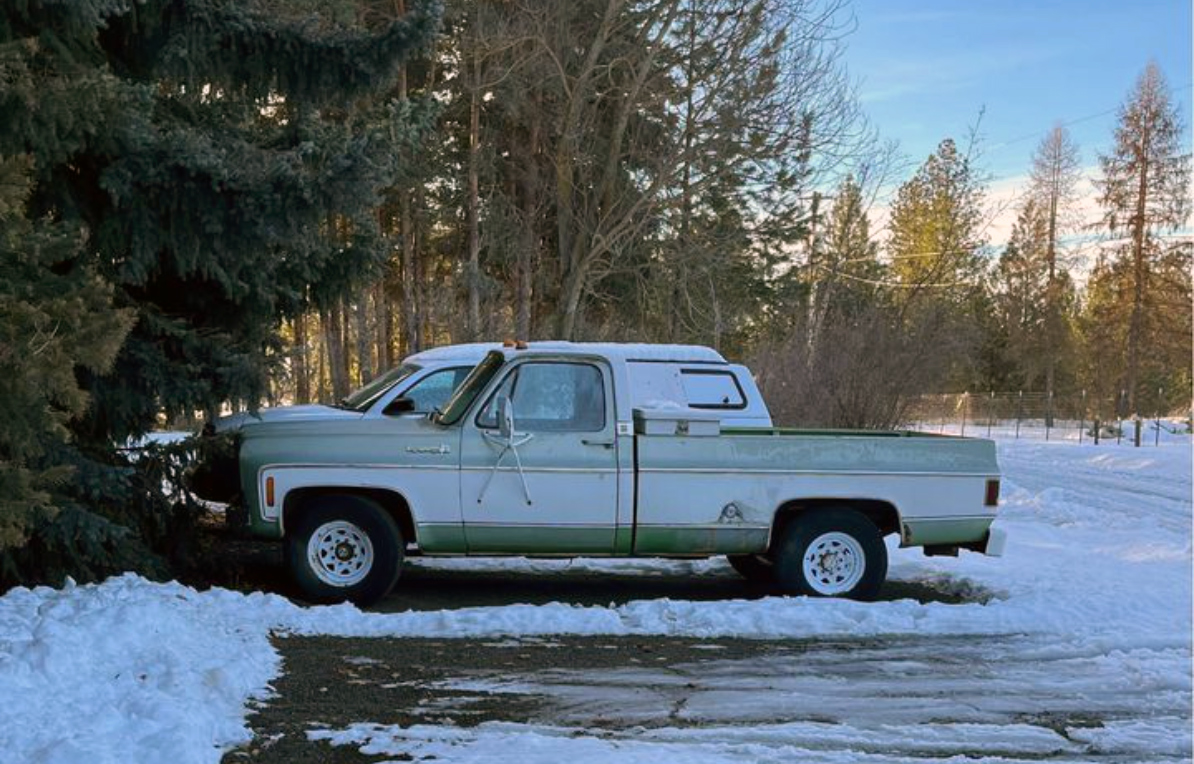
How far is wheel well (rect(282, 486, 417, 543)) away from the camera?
802cm

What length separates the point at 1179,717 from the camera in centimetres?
562

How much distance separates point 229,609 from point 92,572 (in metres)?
1.20

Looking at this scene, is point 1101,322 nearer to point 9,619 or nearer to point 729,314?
point 729,314

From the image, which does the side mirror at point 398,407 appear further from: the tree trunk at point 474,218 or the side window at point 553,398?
the tree trunk at point 474,218

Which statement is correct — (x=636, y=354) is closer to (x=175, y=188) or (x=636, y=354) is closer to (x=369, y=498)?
(x=369, y=498)

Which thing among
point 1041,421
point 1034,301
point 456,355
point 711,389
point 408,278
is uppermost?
point 1034,301

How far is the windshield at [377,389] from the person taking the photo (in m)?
10.0

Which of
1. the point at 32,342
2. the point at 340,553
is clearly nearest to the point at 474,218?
the point at 340,553

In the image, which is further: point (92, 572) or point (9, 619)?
point (92, 572)

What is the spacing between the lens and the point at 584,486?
8141mm

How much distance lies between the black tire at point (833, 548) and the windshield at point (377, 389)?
13.6ft

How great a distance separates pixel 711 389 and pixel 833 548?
10.3ft

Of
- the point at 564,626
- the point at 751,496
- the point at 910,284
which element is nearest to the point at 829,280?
the point at 910,284

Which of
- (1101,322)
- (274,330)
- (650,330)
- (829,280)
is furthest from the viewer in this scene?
(1101,322)
